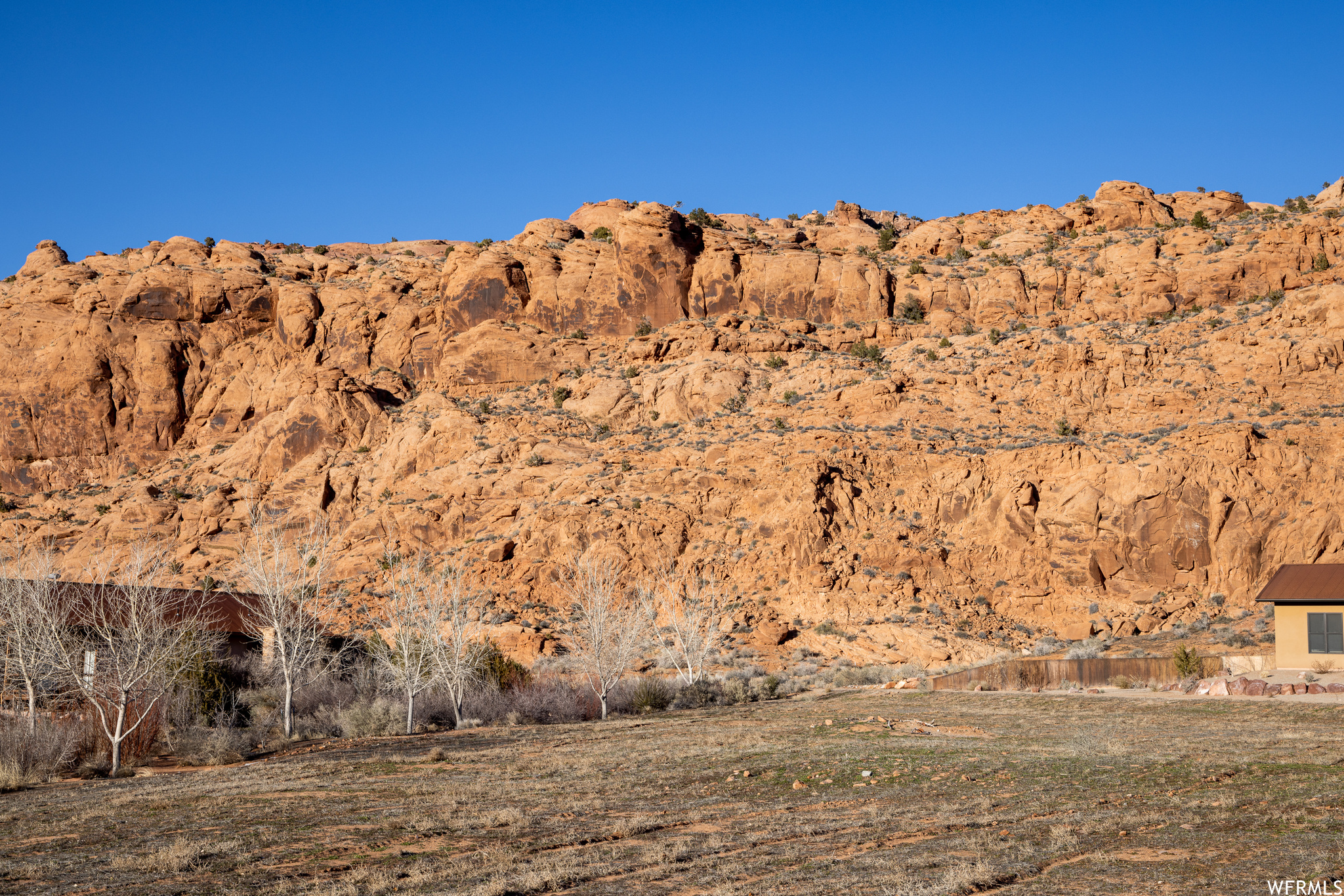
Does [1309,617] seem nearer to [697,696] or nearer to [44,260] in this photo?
[697,696]

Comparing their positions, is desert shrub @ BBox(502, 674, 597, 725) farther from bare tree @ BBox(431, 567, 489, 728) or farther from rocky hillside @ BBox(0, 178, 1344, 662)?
rocky hillside @ BBox(0, 178, 1344, 662)

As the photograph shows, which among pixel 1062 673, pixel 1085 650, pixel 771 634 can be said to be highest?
pixel 771 634

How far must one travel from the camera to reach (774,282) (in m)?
68.4

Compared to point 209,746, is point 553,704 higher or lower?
lower

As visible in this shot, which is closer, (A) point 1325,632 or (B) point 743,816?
(B) point 743,816

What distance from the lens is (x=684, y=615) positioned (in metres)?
44.5

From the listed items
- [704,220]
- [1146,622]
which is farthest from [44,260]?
[1146,622]

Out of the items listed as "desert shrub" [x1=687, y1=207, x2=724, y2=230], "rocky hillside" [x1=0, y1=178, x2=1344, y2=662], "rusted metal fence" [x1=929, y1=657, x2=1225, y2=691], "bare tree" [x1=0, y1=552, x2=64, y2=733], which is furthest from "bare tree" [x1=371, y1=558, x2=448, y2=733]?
"desert shrub" [x1=687, y1=207, x2=724, y2=230]

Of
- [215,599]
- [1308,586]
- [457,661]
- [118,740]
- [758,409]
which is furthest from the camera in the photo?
Answer: [758,409]

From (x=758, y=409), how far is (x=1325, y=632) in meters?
30.8

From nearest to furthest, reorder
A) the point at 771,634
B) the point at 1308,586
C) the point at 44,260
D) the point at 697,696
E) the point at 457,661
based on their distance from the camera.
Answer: the point at 457,661, the point at 1308,586, the point at 697,696, the point at 771,634, the point at 44,260

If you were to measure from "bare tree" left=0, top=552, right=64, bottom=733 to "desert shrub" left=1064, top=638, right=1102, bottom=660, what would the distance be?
1275 inches

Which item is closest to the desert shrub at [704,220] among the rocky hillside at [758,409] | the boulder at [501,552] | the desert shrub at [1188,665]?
the rocky hillside at [758,409]

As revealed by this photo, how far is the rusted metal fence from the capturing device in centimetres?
3316
